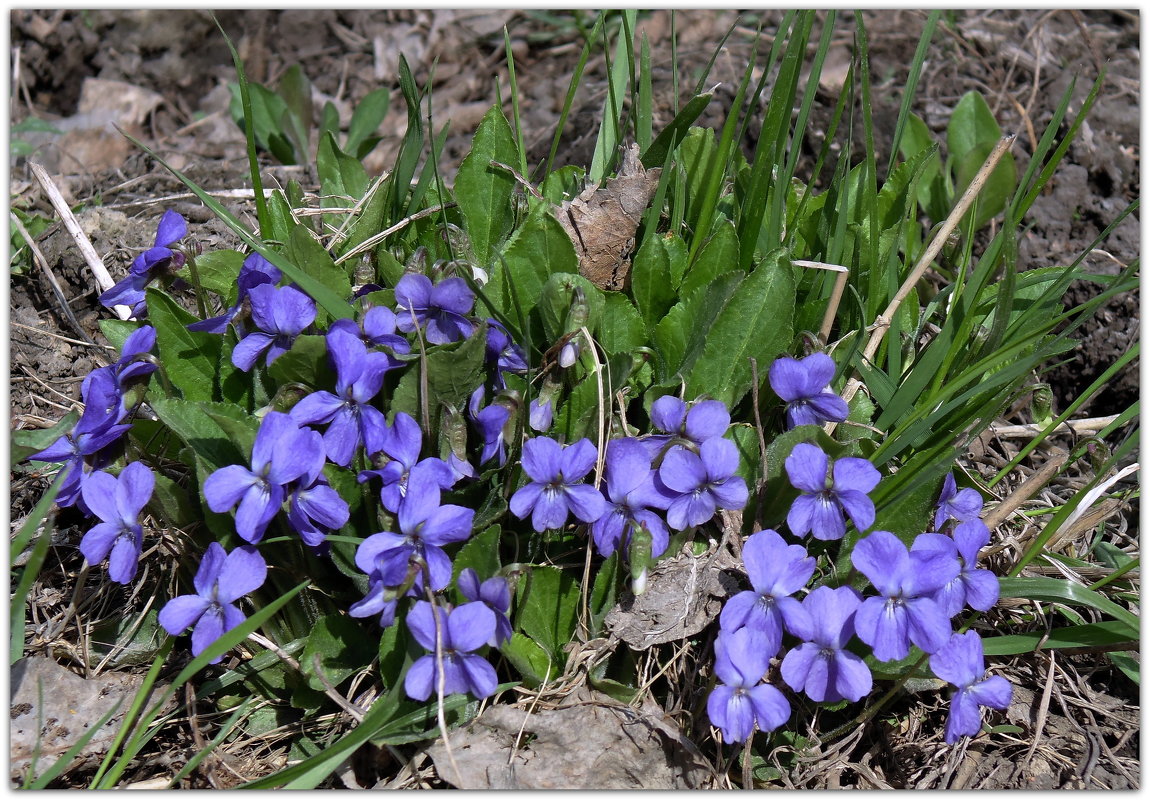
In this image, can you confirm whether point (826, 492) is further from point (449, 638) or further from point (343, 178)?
point (343, 178)

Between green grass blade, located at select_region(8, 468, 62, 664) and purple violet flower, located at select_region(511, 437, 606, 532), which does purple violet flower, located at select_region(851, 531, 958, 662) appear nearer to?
purple violet flower, located at select_region(511, 437, 606, 532)

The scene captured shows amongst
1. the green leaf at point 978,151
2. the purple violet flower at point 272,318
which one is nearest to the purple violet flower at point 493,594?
the purple violet flower at point 272,318

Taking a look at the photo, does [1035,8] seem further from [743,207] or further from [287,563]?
[287,563]

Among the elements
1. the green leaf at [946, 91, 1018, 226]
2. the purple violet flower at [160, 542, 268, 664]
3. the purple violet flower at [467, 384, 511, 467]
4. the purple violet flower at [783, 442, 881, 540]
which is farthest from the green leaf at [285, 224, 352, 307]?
the green leaf at [946, 91, 1018, 226]

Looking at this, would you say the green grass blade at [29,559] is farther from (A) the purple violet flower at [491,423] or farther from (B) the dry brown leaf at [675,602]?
(B) the dry brown leaf at [675,602]

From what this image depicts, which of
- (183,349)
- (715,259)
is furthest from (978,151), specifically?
(183,349)

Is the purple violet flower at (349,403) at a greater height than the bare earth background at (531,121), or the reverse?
the purple violet flower at (349,403)
